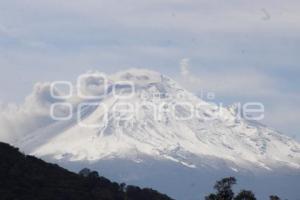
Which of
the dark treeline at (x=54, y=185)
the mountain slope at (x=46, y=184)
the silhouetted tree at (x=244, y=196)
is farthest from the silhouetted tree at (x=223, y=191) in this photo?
the mountain slope at (x=46, y=184)

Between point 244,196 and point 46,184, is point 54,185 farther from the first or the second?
point 244,196

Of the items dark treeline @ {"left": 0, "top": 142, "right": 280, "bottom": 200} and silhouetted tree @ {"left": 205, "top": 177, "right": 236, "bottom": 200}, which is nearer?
silhouetted tree @ {"left": 205, "top": 177, "right": 236, "bottom": 200}

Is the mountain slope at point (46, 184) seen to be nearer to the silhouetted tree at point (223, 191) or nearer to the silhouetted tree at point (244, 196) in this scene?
the silhouetted tree at point (223, 191)

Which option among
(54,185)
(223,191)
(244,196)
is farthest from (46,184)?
(244,196)

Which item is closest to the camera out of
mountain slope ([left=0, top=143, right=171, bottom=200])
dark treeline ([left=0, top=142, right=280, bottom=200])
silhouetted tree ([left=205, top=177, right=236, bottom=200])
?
silhouetted tree ([left=205, top=177, right=236, bottom=200])

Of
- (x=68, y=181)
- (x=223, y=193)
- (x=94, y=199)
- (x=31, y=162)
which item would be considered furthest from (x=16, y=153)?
(x=223, y=193)

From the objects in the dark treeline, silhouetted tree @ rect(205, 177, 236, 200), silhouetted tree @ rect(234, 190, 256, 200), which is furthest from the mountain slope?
silhouetted tree @ rect(234, 190, 256, 200)

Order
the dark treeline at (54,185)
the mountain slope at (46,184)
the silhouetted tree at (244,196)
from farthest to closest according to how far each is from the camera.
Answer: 1. the mountain slope at (46,184)
2. the dark treeline at (54,185)
3. the silhouetted tree at (244,196)

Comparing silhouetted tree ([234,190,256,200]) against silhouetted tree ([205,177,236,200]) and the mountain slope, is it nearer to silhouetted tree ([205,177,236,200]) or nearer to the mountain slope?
silhouetted tree ([205,177,236,200])

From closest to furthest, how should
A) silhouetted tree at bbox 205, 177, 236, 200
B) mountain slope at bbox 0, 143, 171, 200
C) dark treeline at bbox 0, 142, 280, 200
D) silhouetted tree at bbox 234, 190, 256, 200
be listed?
silhouetted tree at bbox 205, 177, 236, 200, silhouetted tree at bbox 234, 190, 256, 200, dark treeline at bbox 0, 142, 280, 200, mountain slope at bbox 0, 143, 171, 200
